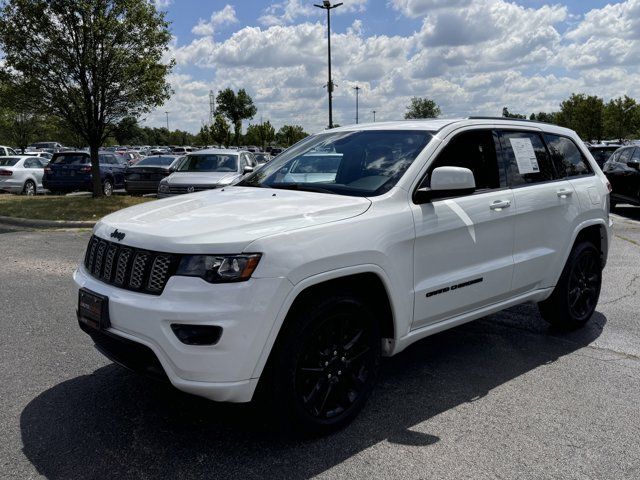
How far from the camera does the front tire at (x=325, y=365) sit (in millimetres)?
3012

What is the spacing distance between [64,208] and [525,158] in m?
11.8

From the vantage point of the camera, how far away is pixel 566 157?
5145 mm

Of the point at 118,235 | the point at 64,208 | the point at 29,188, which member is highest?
the point at 118,235

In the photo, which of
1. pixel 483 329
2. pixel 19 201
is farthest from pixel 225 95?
pixel 483 329

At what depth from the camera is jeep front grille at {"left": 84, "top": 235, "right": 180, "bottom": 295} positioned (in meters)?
2.94

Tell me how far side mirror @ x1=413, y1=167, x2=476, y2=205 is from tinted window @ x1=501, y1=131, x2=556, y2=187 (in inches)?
37.2

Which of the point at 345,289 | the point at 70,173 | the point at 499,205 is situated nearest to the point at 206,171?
the point at 70,173

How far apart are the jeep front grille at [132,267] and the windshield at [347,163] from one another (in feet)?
4.18

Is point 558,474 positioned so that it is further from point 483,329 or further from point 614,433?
point 483,329

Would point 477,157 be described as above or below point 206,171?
above

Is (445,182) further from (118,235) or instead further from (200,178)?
(200,178)

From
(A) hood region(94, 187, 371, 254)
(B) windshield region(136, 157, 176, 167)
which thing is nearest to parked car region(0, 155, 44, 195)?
(B) windshield region(136, 157, 176, 167)

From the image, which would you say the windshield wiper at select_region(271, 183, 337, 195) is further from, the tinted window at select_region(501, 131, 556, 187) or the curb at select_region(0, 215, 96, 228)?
the curb at select_region(0, 215, 96, 228)

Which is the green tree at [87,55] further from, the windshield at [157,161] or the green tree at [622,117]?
the green tree at [622,117]
